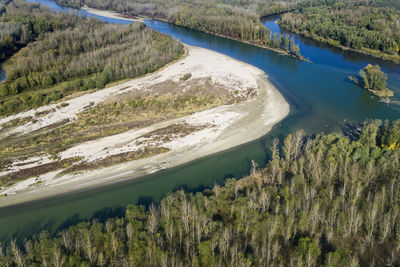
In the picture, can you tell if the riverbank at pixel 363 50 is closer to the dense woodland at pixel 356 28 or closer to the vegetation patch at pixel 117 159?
the dense woodland at pixel 356 28

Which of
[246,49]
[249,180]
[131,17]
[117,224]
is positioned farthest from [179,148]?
[131,17]

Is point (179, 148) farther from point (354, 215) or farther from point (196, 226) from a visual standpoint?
point (354, 215)

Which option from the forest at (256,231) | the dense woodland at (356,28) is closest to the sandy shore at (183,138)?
the forest at (256,231)

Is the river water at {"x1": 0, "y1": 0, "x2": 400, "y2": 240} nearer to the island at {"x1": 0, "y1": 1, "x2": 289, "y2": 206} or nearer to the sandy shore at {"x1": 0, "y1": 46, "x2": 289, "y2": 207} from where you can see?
the sandy shore at {"x1": 0, "y1": 46, "x2": 289, "y2": 207}

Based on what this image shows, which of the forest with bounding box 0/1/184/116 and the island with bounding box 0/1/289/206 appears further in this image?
the forest with bounding box 0/1/184/116

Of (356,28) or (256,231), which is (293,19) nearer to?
(356,28)

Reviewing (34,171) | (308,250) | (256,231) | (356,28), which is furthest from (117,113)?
(356,28)

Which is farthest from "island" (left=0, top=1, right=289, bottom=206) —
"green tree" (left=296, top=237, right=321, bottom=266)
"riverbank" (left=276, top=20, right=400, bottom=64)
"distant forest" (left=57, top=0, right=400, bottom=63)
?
"riverbank" (left=276, top=20, right=400, bottom=64)
